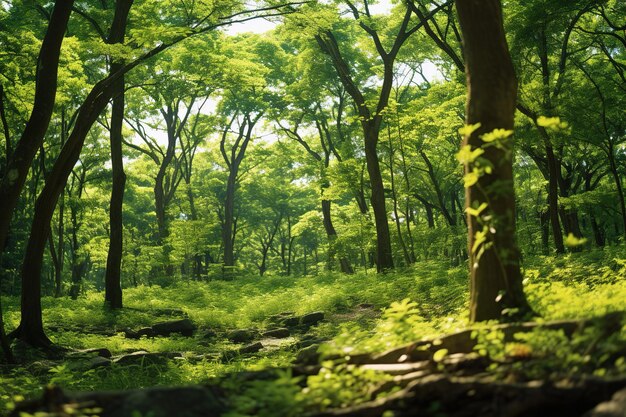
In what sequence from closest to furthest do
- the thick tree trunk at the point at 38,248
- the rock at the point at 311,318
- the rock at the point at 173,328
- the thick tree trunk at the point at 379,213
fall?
the thick tree trunk at the point at 38,248 → the rock at the point at 173,328 → the rock at the point at 311,318 → the thick tree trunk at the point at 379,213

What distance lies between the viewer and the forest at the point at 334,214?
3.36m

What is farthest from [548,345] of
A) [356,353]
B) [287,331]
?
[287,331]

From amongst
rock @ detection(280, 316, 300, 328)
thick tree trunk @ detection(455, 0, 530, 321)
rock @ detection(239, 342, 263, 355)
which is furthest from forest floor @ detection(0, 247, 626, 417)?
rock @ detection(280, 316, 300, 328)

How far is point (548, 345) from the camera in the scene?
344cm

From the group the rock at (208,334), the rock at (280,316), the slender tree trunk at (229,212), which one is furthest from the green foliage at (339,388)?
the slender tree trunk at (229,212)

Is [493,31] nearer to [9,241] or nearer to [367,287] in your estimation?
[367,287]

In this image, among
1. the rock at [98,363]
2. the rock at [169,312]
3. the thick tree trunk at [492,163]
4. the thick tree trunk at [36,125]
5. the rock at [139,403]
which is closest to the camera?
the rock at [139,403]

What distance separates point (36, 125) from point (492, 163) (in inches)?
263

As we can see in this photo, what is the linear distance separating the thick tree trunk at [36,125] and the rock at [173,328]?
4.67m

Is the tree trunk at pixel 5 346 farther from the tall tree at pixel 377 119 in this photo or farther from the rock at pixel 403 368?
the tall tree at pixel 377 119

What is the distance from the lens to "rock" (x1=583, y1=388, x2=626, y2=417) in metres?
2.51

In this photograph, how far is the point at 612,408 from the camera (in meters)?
2.56

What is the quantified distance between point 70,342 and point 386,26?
15.2m

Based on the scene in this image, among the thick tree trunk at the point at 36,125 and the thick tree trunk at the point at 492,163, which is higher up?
the thick tree trunk at the point at 36,125
